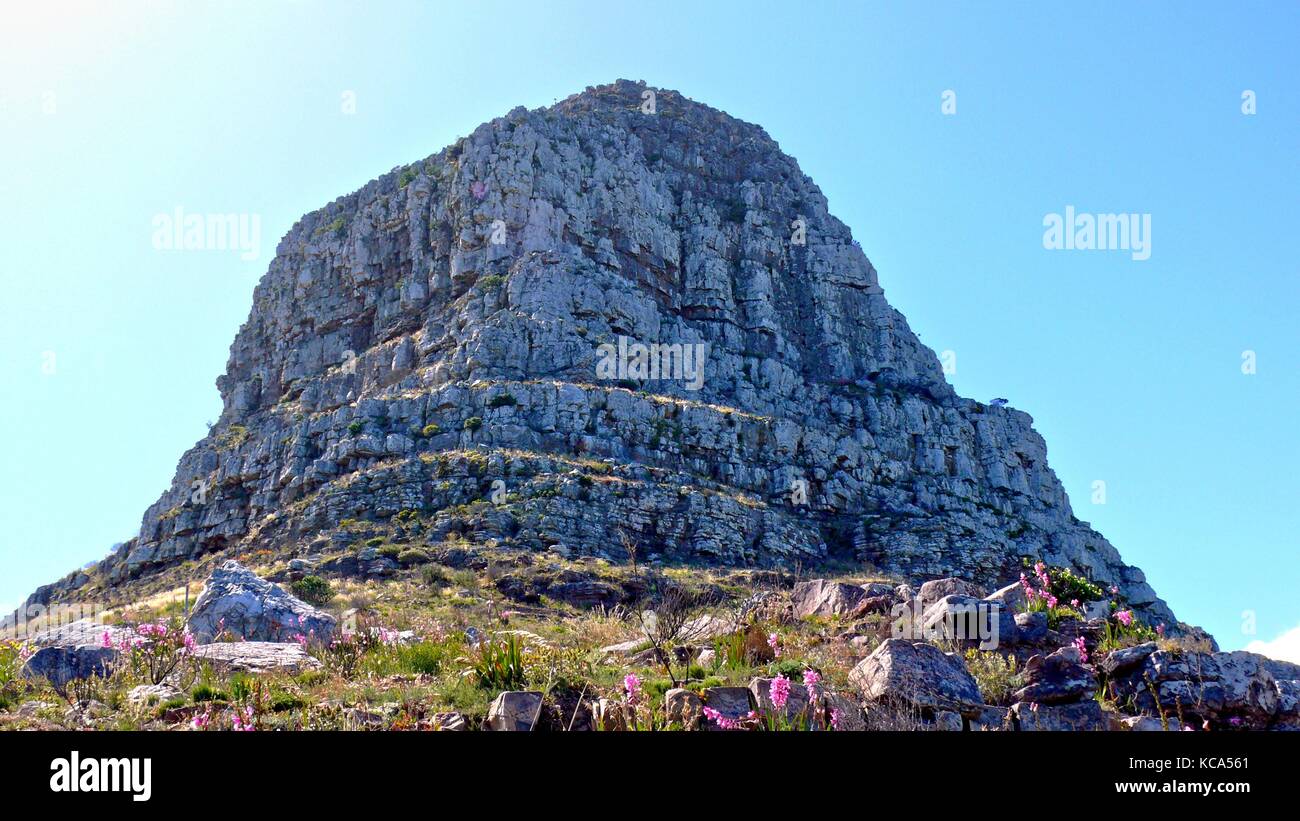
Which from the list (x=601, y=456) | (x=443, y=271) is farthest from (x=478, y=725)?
(x=443, y=271)

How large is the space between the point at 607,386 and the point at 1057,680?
45.5 m

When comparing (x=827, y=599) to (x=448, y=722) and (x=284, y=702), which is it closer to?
(x=448, y=722)

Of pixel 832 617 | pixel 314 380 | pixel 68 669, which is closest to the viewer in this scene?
pixel 68 669

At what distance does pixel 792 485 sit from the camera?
50.4 metres

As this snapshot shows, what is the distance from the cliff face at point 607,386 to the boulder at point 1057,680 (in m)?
22.7

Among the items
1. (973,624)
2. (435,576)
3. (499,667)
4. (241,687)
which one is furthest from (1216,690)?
(435,576)

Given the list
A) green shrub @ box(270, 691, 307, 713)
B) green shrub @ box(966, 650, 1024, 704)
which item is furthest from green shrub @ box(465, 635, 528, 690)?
green shrub @ box(966, 650, 1024, 704)

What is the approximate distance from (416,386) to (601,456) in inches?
571

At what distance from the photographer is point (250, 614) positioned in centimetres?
1524

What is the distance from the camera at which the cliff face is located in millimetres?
44688

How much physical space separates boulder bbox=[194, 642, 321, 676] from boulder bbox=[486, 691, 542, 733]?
13.7ft

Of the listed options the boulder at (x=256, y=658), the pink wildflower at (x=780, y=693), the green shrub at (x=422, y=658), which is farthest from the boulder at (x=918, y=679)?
the boulder at (x=256, y=658)
